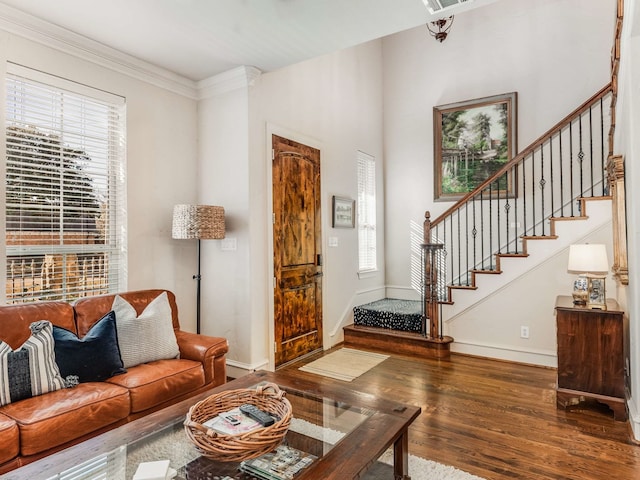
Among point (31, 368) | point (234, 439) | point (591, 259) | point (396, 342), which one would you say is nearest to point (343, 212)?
point (396, 342)

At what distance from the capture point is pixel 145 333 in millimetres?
2803

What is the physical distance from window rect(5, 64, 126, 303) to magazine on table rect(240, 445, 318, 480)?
235cm

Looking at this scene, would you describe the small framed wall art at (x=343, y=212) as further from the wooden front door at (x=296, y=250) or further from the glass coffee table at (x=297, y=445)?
the glass coffee table at (x=297, y=445)

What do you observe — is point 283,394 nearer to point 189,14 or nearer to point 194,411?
point 194,411

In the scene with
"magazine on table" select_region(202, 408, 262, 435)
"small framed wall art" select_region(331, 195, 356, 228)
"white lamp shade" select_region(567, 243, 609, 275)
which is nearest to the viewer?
"magazine on table" select_region(202, 408, 262, 435)

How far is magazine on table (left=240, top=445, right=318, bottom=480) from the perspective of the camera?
1446mm

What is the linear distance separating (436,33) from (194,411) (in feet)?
19.9

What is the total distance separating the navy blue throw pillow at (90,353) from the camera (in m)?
2.40

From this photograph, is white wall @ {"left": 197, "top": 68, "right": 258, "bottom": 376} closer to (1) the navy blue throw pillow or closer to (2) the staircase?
(1) the navy blue throw pillow

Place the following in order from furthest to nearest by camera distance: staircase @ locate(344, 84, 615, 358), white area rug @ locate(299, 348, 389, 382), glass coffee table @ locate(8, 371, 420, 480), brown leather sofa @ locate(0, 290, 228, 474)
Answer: staircase @ locate(344, 84, 615, 358), white area rug @ locate(299, 348, 389, 382), brown leather sofa @ locate(0, 290, 228, 474), glass coffee table @ locate(8, 371, 420, 480)

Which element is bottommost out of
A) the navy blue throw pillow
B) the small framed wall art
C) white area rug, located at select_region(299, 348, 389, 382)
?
white area rug, located at select_region(299, 348, 389, 382)

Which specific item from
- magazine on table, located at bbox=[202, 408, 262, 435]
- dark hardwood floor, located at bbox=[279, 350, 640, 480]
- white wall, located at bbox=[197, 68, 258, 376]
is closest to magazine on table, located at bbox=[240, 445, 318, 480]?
magazine on table, located at bbox=[202, 408, 262, 435]

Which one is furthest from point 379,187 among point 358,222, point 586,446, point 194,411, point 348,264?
point 194,411

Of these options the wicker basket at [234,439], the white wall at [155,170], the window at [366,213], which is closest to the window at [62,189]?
the white wall at [155,170]
